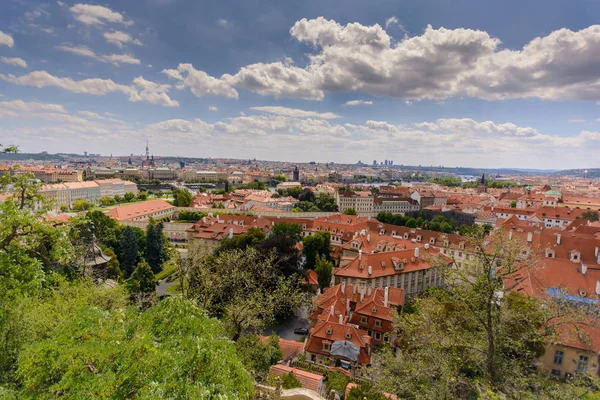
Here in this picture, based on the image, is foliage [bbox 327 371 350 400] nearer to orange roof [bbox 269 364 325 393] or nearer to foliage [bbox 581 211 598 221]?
orange roof [bbox 269 364 325 393]

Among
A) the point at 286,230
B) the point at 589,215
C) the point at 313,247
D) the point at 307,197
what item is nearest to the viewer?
the point at 313,247

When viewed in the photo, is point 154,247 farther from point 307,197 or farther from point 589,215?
point 589,215

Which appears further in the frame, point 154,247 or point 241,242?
point 154,247

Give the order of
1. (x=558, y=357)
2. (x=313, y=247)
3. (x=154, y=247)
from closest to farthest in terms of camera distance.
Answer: (x=558, y=357), (x=313, y=247), (x=154, y=247)

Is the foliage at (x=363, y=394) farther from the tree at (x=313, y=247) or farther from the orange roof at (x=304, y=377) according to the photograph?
the tree at (x=313, y=247)

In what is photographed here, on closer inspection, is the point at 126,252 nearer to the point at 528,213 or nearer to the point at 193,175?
the point at 528,213

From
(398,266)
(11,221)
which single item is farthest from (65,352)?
(398,266)

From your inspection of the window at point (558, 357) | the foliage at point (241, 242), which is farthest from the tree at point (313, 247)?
the window at point (558, 357)

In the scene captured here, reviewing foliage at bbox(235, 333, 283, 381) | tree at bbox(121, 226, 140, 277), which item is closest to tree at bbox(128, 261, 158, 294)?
tree at bbox(121, 226, 140, 277)

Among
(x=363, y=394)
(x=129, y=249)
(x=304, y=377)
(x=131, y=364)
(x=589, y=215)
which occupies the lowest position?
(x=304, y=377)

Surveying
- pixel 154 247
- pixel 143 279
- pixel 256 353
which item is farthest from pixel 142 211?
pixel 256 353

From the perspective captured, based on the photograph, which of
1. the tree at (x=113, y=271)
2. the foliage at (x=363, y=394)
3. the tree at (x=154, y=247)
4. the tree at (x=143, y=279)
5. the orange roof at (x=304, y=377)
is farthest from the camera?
the tree at (x=154, y=247)
